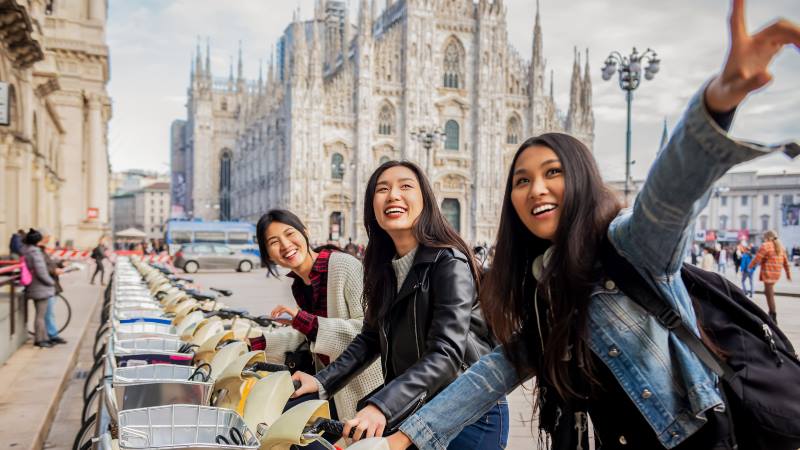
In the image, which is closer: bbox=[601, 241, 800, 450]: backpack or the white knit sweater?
bbox=[601, 241, 800, 450]: backpack

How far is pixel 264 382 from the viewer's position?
2158 millimetres

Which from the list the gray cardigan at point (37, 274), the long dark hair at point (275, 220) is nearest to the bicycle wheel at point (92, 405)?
the long dark hair at point (275, 220)

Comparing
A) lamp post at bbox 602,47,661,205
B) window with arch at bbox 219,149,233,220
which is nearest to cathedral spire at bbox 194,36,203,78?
window with arch at bbox 219,149,233,220

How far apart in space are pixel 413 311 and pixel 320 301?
110 cm

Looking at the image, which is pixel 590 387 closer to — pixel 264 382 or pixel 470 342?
pixel 470 342

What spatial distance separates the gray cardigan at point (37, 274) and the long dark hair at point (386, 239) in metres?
6.01

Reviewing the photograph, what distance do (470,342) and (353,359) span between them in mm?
428

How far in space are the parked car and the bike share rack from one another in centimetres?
2263

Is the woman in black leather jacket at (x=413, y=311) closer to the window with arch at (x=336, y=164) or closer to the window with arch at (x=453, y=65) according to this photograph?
the window with arch at (x=336, y=164)

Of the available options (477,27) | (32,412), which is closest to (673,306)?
(32,412)

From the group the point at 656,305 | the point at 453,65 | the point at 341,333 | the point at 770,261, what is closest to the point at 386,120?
the point at 453,65

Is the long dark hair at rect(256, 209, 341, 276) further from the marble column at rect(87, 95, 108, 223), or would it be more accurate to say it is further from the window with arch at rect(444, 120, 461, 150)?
the window with arch at rect(444, 120, 461, 150)

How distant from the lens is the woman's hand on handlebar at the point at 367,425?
5.17 feet

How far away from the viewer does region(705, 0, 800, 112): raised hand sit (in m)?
0.87
